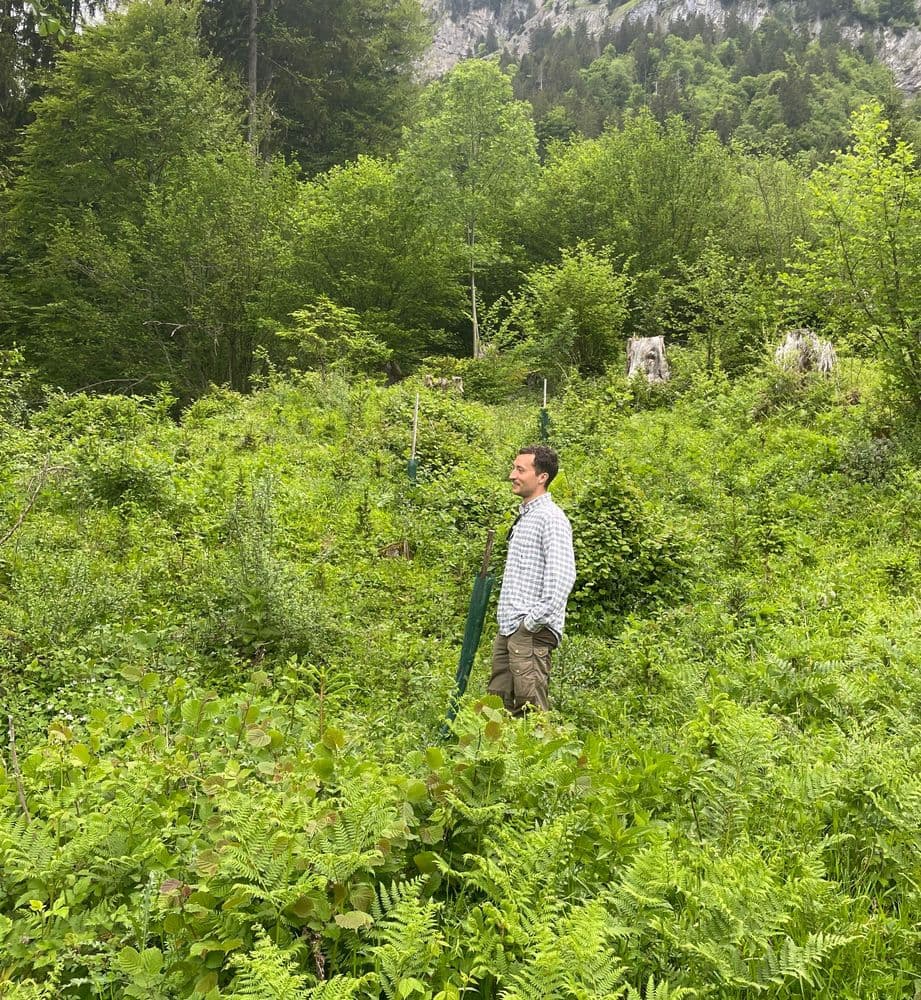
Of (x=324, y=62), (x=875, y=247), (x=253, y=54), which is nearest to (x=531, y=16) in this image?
(x=324, y=62)

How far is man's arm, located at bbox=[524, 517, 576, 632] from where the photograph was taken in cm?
430

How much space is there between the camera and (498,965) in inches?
76.0

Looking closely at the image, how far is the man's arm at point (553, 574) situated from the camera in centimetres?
430

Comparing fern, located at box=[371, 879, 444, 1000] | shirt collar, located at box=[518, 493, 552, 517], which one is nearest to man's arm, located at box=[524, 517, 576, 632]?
shirt collar, located at box=[518, 493, 552, 517]

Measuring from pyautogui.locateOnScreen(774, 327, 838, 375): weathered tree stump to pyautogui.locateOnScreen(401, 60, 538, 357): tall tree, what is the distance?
10704 millimetres

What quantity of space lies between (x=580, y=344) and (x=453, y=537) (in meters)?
14.5

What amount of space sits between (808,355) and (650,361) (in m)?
3.77

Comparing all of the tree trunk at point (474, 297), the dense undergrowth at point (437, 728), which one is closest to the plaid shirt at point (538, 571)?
the dense undergrowth at point (437, 728)

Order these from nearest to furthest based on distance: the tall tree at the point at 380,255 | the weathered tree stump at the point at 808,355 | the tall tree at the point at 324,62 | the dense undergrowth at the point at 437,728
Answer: the dense undergrowth at the point at 437,728 < the weathered tree stump at the point at 808,355 < the tall tree at the point at 380,255 < the tall tree at the point at 324,62

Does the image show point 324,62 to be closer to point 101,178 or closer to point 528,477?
point 101,178

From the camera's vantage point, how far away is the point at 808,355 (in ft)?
46.3

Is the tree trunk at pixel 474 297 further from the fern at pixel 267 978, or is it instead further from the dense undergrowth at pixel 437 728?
the fern at pixel 267 978

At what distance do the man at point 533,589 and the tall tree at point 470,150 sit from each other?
1889cm

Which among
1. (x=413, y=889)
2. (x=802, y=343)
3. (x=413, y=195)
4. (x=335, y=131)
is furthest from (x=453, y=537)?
(x=335, y=131)
